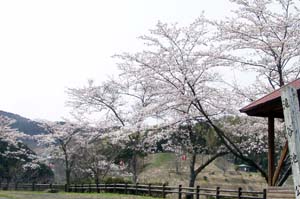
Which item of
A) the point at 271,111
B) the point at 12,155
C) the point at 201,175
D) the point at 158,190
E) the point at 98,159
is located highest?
the point at 271,111

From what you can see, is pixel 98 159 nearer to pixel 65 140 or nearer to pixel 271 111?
pixel 65 140

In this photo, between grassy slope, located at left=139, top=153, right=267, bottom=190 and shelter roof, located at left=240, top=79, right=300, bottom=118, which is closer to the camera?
shelter roof, located at left=240, top=79, right=300, bottom=118

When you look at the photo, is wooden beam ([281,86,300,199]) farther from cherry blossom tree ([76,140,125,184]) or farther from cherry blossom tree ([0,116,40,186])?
cherry blossom tree ([0,116,40,186])

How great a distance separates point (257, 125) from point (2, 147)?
2984 cm

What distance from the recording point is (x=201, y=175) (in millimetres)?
42875

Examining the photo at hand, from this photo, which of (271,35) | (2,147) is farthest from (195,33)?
(2,147)

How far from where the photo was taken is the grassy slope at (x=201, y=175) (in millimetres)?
39031

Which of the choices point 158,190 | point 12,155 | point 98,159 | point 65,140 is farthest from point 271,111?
point 12,155

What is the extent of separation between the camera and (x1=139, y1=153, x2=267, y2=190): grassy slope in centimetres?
3903

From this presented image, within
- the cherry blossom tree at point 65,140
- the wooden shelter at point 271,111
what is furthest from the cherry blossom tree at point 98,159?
the wooden shelter at point 271,111

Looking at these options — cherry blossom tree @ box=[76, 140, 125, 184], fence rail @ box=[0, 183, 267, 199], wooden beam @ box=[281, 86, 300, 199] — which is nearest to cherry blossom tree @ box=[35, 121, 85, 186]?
cherry blossom tree @ box=[76, 140, 125, 184]

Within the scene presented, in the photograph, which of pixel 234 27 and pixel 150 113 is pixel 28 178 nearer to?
pixel 150 113

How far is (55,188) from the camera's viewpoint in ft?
120

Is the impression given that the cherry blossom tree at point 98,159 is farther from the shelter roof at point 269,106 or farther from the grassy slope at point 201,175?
the shelter roof at point 269,106
